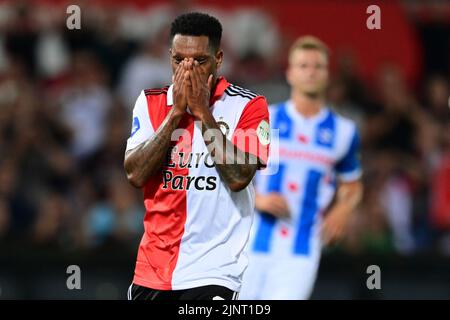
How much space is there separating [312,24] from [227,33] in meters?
1.07

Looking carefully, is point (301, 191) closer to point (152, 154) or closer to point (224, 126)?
point (224, 126)

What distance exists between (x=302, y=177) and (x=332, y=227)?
0.45m

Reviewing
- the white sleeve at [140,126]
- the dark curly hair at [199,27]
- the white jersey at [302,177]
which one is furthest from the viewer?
the white jersey at [302,177]

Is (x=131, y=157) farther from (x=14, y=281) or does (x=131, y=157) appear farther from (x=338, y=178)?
(x=14, y=281)

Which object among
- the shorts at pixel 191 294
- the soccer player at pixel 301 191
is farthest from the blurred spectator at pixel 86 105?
the shorts at pixel 191 294

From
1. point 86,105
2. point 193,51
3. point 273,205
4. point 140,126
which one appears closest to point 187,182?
point 140,126

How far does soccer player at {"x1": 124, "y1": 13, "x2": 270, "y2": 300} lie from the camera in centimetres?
564

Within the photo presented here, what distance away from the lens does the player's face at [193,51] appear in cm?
566

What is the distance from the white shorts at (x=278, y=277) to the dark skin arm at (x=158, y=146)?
2762mm

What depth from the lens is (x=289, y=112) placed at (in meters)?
8.62

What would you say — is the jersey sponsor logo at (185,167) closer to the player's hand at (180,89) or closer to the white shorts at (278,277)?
the player's hand at (180,89)

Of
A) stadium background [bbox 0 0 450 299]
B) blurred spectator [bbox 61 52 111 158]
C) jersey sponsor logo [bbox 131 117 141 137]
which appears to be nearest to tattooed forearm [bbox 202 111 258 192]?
jersey sponsor logo [bbox 131 117 141 137]
